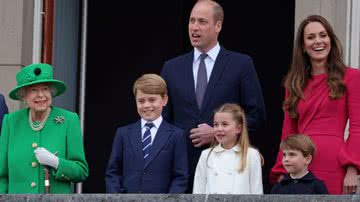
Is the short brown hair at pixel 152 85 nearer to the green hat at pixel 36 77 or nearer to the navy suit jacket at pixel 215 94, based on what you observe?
the navy suit jacket at pixel 215 94

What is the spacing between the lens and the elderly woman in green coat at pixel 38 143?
8914 millimetres

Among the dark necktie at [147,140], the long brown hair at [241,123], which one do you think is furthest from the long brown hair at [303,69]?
the dark necktie at [147,140]

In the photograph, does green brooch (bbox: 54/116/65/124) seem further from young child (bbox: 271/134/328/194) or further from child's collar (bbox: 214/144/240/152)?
young child (bbox: 271/134/328/194)

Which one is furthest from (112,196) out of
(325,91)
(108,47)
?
(108,47)

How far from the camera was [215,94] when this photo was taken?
9.24 meters

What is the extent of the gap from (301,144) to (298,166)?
144 millimetres

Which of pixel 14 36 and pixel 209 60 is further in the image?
pixel 14 36

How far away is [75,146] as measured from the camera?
29.5ft

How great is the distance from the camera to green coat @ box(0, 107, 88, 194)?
29.3 ft

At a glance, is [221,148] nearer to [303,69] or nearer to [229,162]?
[229,162]

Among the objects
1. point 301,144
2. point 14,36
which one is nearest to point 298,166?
point 301,144

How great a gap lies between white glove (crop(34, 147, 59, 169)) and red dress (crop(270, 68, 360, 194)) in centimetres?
144

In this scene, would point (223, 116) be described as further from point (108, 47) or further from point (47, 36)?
point (108, 47)

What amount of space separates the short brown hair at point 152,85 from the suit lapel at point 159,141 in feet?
0.75
